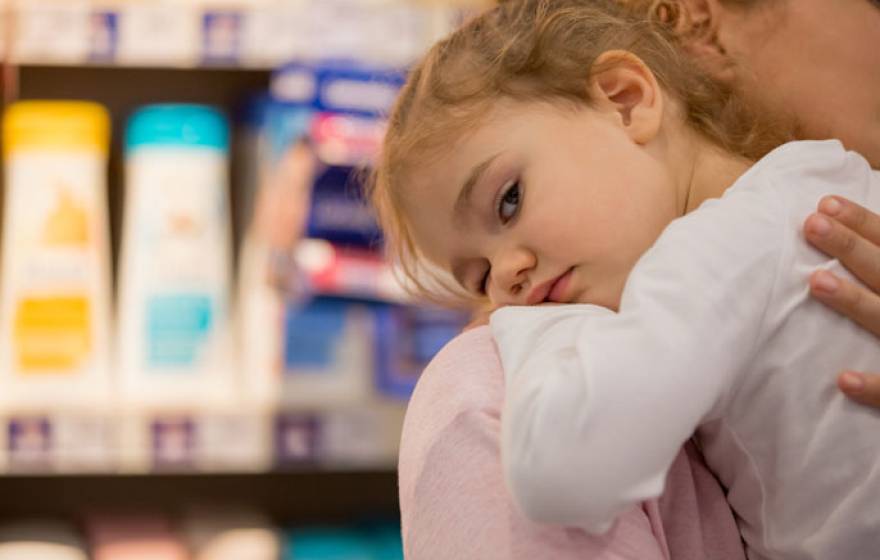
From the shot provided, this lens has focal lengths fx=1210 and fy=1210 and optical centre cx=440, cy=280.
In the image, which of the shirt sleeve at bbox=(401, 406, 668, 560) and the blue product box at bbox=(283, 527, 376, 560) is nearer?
the shirt sleeve at bbox=(401, 406, 668, 560)

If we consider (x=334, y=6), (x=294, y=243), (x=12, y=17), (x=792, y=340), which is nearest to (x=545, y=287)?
(x=792, y=340)

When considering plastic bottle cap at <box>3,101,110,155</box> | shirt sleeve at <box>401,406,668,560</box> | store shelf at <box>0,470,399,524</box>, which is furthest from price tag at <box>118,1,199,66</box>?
shirt sleeve at <box>401,406,668,560</box>

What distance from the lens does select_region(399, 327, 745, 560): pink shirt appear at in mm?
736

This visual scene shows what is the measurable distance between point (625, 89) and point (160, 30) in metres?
0.99

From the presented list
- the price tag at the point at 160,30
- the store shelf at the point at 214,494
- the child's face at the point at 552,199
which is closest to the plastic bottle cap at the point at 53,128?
the price tag at the point at 160,30

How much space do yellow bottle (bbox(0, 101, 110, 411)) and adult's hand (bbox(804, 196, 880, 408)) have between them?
3.79 ft

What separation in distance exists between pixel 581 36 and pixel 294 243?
84 centimetres

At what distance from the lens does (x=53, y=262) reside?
1.72 metres

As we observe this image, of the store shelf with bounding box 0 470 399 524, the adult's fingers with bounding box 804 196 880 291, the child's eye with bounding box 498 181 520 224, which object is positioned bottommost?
the store shelf with bounding box 0 470 399 524

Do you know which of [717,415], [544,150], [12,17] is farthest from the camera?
[12,17]

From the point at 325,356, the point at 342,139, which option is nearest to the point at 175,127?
the point at 342,139

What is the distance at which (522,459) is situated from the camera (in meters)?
0.68

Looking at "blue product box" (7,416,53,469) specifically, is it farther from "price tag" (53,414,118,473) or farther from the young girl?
the young girl

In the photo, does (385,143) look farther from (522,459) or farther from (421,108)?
(522,459)
